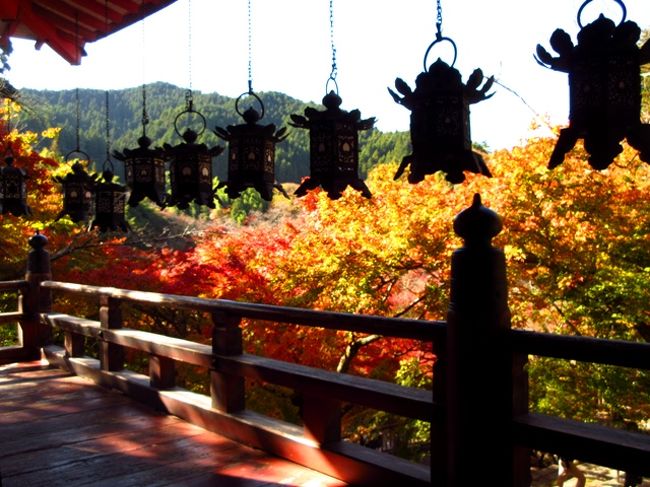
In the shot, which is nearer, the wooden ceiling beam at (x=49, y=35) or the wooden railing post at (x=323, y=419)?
the wooden railing post at (x=323, y=419)

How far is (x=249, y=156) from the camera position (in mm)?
3139

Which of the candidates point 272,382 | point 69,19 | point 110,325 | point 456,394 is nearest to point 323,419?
point 272,382

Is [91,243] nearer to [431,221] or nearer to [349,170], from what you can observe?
[431,221]

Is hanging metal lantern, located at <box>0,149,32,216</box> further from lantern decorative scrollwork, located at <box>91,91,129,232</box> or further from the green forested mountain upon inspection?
the green forested mountain

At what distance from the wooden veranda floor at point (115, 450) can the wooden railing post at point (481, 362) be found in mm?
868

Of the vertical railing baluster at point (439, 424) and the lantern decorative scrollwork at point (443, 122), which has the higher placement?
the lantern decorative scrollwork at point (443, 122)

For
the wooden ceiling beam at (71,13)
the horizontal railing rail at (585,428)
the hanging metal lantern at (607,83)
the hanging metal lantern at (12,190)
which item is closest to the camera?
the hanging metal lantern at (607,83)

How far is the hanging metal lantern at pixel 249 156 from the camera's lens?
3.14 m

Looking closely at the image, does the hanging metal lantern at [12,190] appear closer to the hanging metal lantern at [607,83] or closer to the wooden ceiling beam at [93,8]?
the wooden ceiling beam at [93,8]

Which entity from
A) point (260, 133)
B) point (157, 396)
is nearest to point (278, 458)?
point (157, 396)

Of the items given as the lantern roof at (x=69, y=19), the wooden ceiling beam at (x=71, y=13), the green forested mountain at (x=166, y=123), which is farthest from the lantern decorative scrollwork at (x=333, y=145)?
the green forested mountain at (x=166, y=123)

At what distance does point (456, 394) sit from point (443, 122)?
1.00m

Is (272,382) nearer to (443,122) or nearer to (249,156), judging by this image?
(249,156)

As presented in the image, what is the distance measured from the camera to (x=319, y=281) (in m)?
9.63
